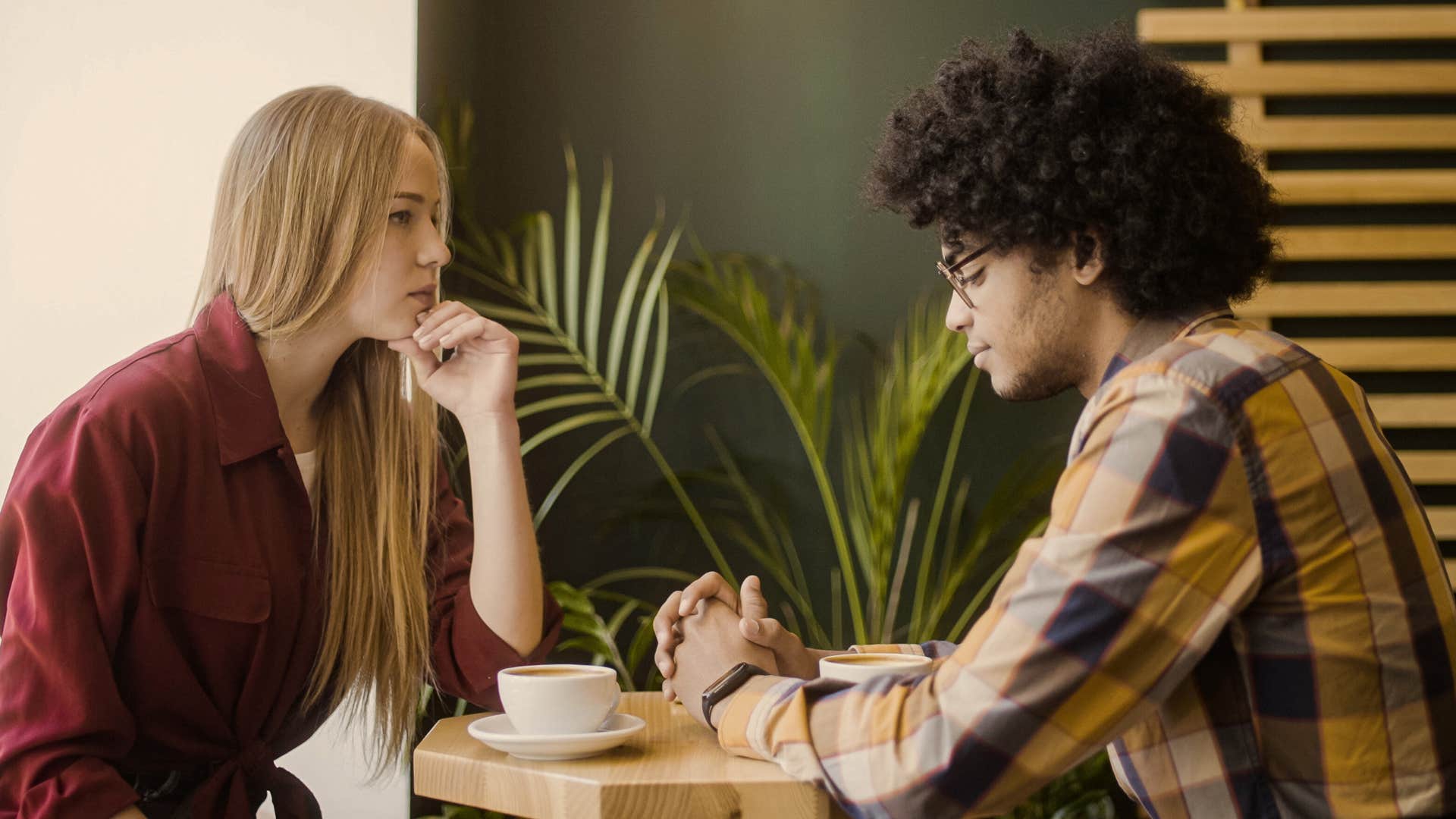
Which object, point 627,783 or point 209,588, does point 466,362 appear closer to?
point 209,588

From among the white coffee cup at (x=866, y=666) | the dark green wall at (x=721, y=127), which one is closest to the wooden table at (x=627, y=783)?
the white coffee cup at (x=866, y=666)

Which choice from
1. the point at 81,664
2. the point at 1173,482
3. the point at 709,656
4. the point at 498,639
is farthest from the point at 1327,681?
the point at 81,664

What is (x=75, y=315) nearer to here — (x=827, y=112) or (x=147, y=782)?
(x=147, y=782)

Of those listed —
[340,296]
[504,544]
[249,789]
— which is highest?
[340,296]

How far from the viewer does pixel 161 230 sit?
2436 mm

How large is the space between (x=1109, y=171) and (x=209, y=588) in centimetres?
119

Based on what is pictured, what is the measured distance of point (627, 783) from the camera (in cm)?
109

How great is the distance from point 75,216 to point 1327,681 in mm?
2352

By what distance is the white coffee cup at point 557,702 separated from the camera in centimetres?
124

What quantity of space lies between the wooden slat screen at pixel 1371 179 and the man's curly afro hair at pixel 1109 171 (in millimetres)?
1763

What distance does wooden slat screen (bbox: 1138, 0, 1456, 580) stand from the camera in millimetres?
3031

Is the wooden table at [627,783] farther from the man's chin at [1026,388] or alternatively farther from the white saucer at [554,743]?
the man's chin at [1026,388]

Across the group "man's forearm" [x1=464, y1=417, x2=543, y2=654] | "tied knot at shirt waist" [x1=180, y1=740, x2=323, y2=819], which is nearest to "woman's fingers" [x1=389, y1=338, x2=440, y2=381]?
"man's forearm" [x1=464, y1=417, x2=543, y2=654]

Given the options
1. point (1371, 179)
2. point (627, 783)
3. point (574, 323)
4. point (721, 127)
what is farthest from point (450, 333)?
point (1371, 179)
